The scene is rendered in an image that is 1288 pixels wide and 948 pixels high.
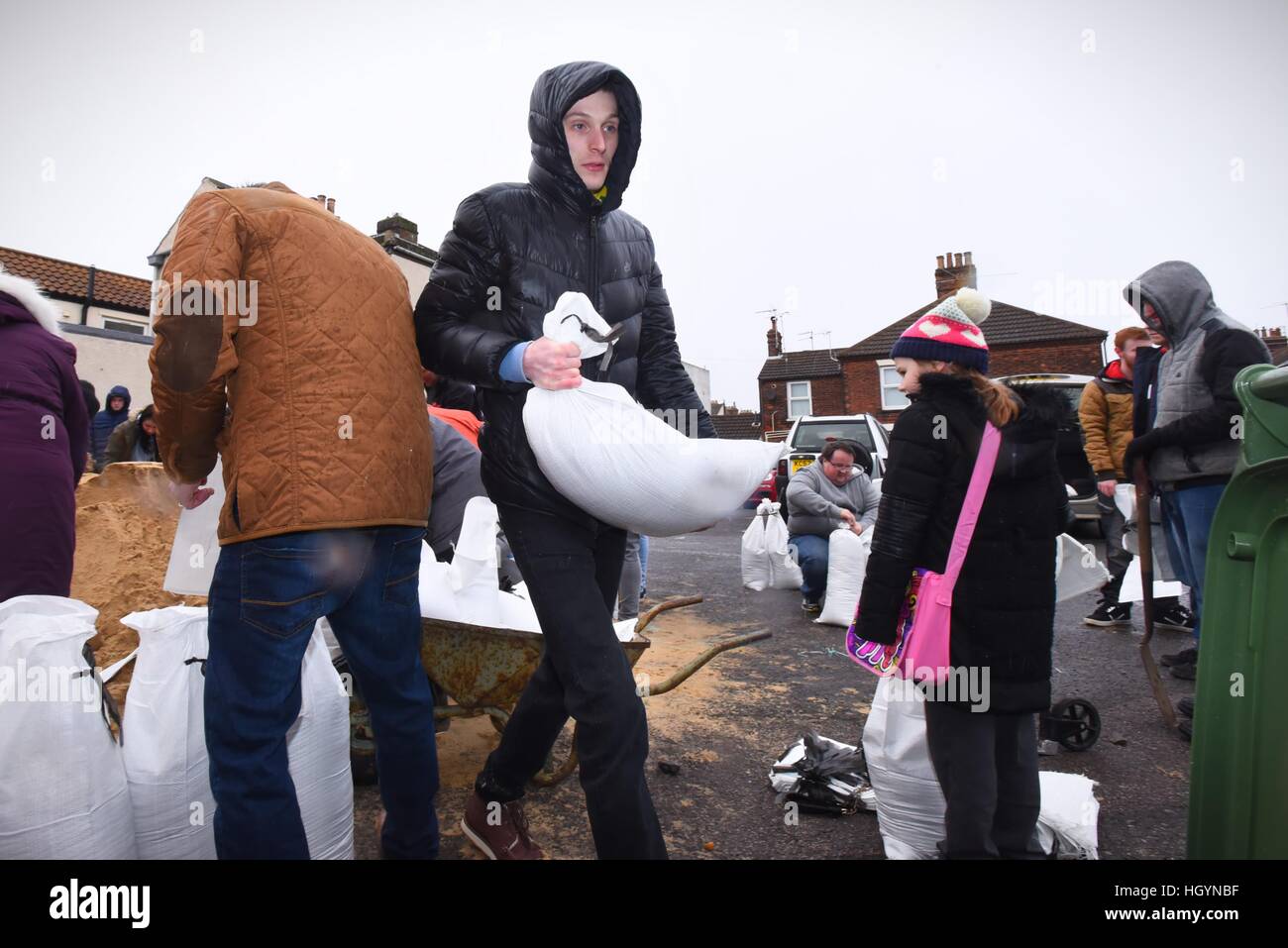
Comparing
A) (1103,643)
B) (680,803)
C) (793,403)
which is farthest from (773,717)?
(793,403)

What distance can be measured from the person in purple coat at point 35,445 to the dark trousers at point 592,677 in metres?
1.36

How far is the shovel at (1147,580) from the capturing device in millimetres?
3254

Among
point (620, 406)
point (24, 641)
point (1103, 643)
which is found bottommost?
point (1103, 643)

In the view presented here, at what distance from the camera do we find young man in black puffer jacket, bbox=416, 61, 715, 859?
5.62 feet

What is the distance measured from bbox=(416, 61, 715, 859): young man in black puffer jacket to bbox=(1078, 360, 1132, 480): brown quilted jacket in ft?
14.0

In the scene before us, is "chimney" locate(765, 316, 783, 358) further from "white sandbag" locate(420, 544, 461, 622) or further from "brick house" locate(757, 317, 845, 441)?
"white sandbag" locate(420, 544, 461, 622)

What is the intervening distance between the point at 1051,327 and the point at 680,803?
22.4 metres

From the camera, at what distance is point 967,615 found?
1.95 metres

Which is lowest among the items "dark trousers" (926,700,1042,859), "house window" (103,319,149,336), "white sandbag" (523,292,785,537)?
"dark trousers" (926,700,1042,859)

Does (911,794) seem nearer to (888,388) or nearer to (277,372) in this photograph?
(277,372)

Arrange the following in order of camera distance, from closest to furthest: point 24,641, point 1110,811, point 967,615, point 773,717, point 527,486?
Answer: point 24,641 < point 527,486 < point 967,615 < point 1110,811 < point 773,717

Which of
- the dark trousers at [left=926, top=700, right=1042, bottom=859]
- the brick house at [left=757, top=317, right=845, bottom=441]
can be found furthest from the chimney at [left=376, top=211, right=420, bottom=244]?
the dark trousers at [left=926, top=700, right=1042, bottom=859]

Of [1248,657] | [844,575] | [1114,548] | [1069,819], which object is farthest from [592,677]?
[1114,548]
